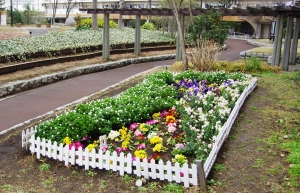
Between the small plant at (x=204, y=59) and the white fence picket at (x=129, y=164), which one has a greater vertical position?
the small plant at (x=204, y=59)

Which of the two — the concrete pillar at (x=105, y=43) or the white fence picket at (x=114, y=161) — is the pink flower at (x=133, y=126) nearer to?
the white fence picket at (x=114, y=161)

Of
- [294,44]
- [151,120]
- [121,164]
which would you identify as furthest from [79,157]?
[294,44]

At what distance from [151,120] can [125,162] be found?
239cm

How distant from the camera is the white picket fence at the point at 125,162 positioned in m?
5.57

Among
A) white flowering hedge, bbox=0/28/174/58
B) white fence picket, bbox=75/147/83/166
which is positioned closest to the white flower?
white fence picket, bbox=75/147/83/166

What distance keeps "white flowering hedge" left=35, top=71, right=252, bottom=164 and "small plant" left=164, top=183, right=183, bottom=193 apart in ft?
1.67

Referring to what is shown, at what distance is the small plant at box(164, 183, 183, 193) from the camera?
5.50 metres

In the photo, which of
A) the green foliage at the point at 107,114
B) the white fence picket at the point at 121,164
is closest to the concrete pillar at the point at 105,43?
the green foliage at the point at 107,114

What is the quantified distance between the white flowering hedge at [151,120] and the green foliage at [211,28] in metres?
9.71

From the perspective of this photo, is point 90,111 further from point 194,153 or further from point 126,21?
point 126,21

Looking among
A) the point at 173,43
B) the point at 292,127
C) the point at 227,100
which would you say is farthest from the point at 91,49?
the point at 292,127

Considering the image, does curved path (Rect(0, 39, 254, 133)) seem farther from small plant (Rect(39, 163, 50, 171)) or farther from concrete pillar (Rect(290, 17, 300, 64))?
concrete pillar (Rect(290, 17, 300, 64))

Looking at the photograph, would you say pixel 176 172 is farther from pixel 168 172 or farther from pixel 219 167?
pixel 219 167

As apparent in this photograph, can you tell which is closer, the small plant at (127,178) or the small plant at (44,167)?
the small plant at (127,178)
